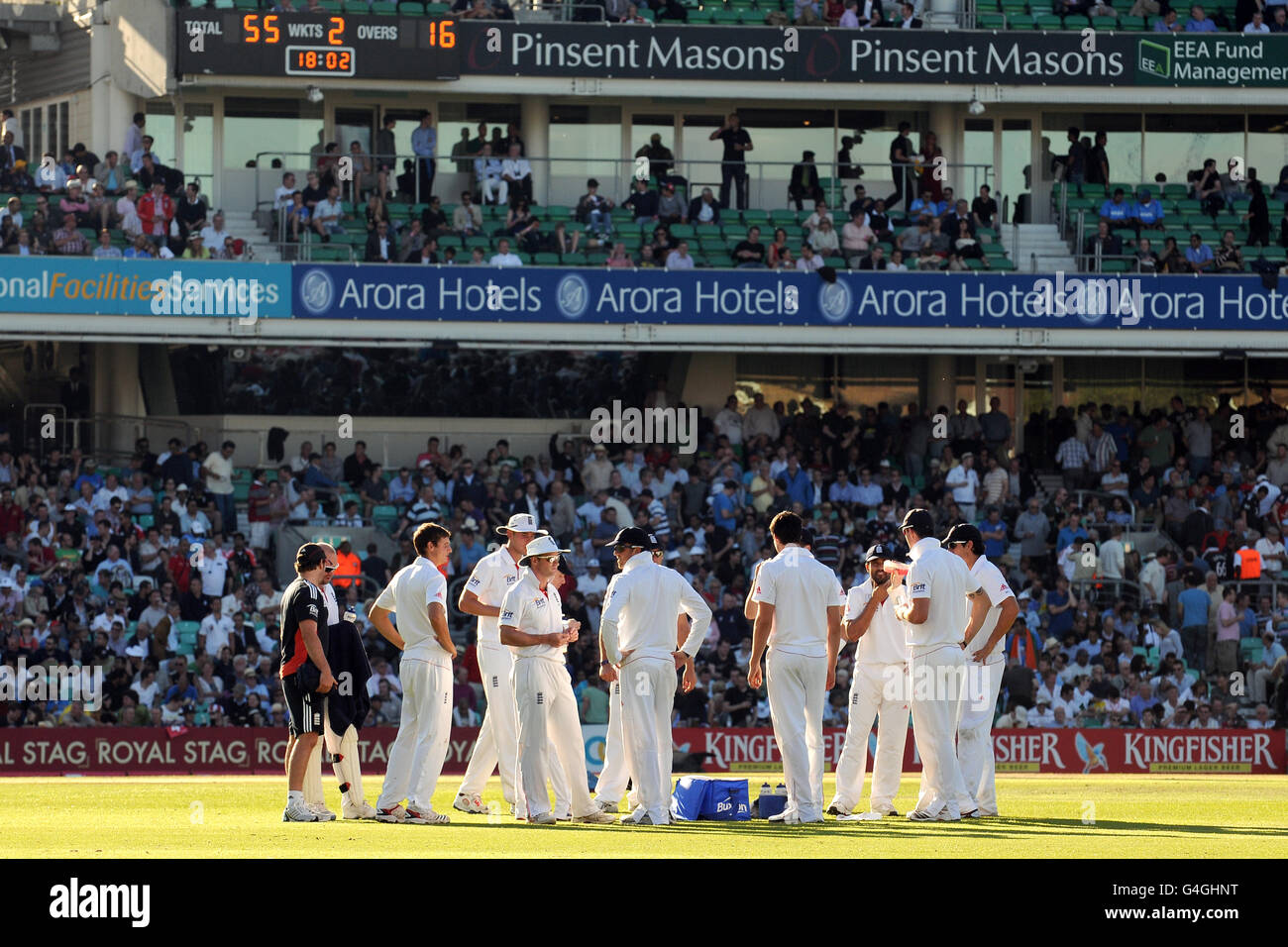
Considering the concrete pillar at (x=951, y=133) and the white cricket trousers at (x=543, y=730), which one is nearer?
the white cricket trousers at (x=543, y=730)

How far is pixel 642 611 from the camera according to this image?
12.6 meters

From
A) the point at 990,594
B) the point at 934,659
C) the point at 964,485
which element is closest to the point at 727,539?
the point at 964,485

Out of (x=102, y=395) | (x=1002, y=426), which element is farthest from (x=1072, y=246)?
(x=102, y=395)

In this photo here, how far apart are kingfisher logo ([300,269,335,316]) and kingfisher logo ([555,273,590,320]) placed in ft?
10.5

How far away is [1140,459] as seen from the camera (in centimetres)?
3000

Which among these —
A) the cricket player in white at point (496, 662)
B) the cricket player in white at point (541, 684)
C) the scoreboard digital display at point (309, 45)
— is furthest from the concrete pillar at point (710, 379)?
the cricket player in white at point (541, 684)

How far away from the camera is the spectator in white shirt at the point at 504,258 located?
93.9ft

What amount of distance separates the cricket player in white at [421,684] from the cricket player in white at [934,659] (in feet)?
9.71

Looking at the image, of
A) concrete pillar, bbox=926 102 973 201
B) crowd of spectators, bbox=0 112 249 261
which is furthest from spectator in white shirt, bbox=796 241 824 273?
crowd of spectators, bbox=0 112 249 261

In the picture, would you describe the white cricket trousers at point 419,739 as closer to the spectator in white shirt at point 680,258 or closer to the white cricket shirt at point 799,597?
the white cricket shirt at point 799,597

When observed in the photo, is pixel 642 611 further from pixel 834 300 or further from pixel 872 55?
pixel 872 55

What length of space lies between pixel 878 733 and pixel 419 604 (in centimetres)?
320

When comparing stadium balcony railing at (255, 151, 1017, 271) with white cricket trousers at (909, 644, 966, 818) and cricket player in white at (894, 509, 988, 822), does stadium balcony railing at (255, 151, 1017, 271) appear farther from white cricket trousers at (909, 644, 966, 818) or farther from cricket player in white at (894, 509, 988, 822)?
white cricket trousers at (909, 644, 966, 818)
